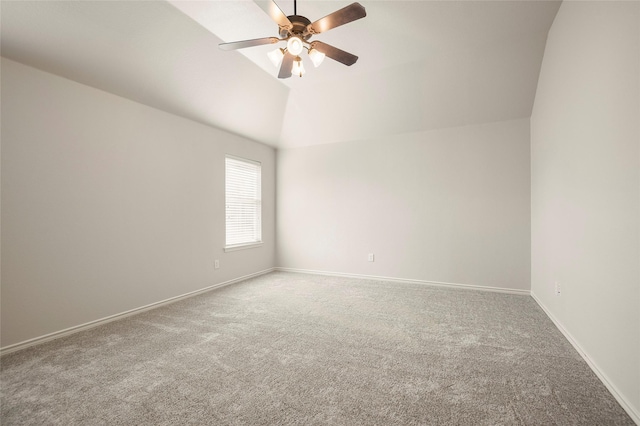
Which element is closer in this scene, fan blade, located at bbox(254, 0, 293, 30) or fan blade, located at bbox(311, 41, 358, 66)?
fan blade, located at bbox(254, 0, 293, 30)

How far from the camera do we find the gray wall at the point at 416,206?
396 cm

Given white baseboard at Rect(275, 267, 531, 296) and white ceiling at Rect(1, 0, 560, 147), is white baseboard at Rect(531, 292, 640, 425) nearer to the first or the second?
white baseboard at Rect(275, 267, 531, 296)

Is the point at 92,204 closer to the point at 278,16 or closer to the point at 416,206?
the point at 278,16

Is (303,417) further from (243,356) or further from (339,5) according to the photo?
(339,5)

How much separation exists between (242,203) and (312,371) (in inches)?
131

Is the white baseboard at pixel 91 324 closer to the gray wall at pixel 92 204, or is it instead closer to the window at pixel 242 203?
the gray wall at pixel 92 204

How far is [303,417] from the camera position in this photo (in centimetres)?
156

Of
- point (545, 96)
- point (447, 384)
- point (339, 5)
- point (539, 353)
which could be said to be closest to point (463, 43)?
point (545, 96)

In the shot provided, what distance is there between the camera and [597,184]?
1.97m

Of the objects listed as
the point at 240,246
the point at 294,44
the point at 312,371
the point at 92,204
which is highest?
the point at 294,44

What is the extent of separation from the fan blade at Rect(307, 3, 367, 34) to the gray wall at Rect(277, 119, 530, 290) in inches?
113

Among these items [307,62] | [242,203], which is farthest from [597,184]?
[242,203]

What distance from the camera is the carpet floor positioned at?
1.60 meters

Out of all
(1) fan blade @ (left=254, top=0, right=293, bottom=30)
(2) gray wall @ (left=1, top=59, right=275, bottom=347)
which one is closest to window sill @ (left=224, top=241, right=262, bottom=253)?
(2) gray wall @ (left=1, top=59, right=275, bottom=347)
